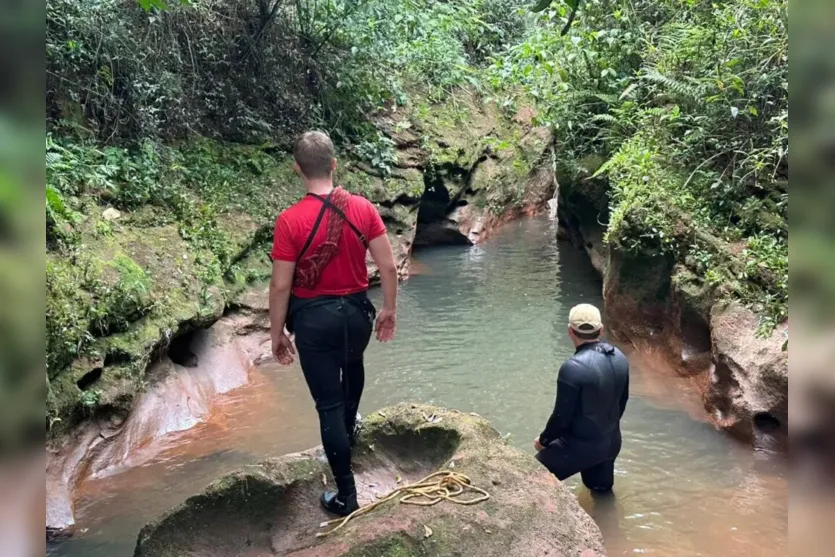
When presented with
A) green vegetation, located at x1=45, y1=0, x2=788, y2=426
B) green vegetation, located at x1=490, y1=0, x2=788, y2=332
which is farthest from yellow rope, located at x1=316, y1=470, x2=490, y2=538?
green vegetation, located at x1=490, y1=0, x2=788, y2=332

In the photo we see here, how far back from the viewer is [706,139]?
305 inches

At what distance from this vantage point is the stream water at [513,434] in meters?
4.62

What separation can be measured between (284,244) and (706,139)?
6.24 metres

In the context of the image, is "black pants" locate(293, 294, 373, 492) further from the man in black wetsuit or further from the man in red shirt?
the man in black wetsuit

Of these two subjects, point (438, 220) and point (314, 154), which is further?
point (438, 220)

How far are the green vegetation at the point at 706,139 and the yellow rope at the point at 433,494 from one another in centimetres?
342

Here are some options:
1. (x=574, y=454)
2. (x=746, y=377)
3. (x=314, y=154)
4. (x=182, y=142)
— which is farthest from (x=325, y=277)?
(x=182, y=142)

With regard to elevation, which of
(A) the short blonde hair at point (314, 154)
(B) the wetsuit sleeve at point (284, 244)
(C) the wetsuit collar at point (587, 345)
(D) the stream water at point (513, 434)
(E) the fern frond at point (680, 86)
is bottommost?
(D) the stream water at point (513, 434)

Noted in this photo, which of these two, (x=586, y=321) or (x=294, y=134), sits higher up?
(x=294, y=134)

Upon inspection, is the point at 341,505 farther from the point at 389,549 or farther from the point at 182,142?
the point at 182,142

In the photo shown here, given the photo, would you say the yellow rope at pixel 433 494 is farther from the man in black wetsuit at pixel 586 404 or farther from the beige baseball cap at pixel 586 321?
the beige baseball cap at pixel 586 321

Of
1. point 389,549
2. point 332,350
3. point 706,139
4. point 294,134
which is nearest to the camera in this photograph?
point 389,549

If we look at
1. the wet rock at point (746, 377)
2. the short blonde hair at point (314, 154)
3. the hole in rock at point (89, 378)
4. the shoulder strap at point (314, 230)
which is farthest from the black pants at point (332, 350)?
the wet rock at point (746, 377)

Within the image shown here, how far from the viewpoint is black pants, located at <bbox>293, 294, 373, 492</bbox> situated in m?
3.43
